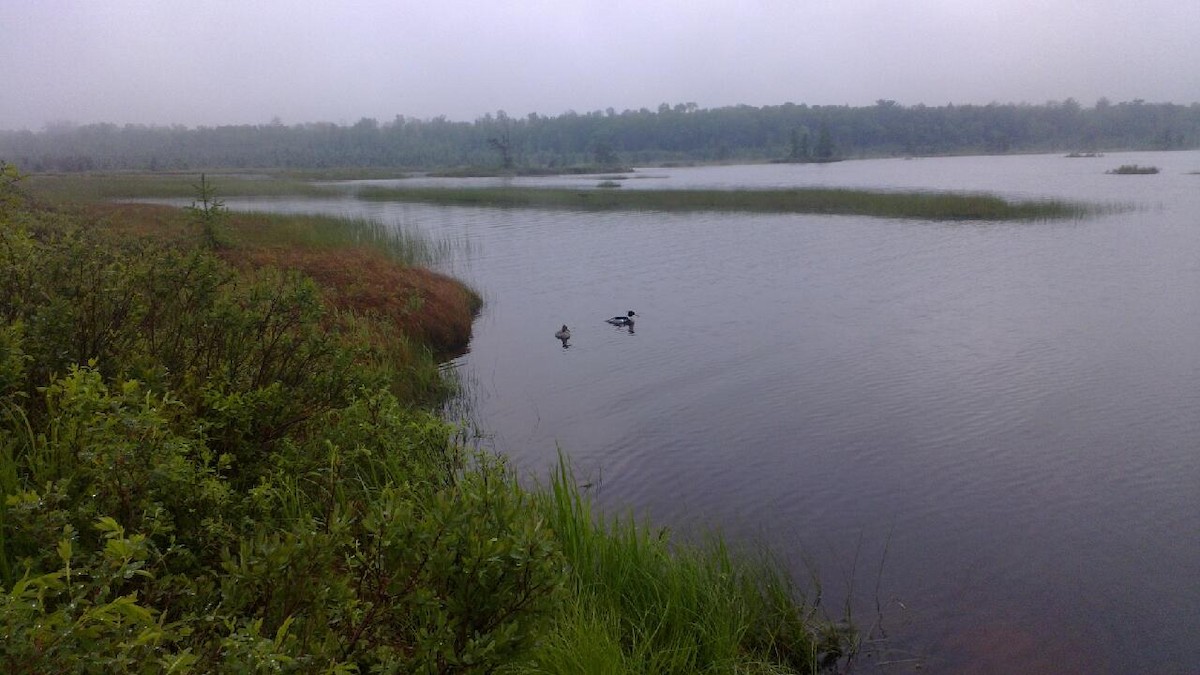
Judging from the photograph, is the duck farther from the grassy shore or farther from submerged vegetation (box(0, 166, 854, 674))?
the grassy shore

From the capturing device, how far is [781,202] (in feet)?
129

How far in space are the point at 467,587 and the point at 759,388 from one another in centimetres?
982

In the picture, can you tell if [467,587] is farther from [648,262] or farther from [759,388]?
[648,262]

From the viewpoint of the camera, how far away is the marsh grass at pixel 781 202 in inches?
1276

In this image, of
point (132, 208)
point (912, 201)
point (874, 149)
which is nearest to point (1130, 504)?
point (132, 208)

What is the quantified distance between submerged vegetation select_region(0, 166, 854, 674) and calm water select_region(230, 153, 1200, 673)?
1.47m

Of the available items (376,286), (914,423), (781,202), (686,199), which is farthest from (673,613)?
(686,199)

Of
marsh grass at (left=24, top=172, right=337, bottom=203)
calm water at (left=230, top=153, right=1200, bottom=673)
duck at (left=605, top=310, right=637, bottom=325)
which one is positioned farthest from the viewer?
marsh grass at (left=24, top=172, right=337, bottom=203)

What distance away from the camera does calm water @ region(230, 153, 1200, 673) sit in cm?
652

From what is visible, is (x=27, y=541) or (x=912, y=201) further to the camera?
(x=912, y=201)

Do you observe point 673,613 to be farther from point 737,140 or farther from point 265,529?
point 737,140

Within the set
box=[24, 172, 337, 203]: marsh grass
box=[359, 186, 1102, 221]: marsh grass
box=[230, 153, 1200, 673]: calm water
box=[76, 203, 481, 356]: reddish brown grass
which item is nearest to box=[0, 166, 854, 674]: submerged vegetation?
box=[230, 153, 1200, 673]: calm water

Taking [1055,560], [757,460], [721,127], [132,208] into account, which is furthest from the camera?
[721,127]

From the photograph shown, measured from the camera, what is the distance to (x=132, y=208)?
77.0 ft
